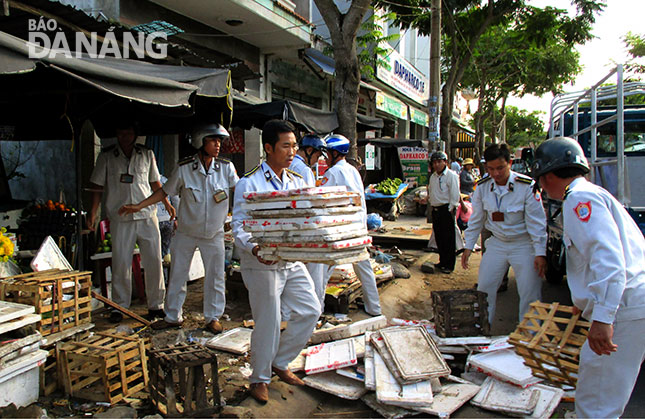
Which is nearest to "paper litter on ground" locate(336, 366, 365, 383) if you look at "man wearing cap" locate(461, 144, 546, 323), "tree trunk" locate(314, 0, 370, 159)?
"man wearing cap" locate(461, 144, 546, 323)

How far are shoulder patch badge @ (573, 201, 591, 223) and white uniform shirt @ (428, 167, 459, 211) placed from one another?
5.82 metres

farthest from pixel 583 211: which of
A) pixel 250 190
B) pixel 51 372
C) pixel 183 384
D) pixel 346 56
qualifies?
pixel 346 56

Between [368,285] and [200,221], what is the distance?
2.09m

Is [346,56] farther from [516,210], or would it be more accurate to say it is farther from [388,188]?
[388,188]

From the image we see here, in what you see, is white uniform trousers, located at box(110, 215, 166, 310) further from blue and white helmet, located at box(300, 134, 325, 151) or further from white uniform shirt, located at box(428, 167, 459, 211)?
white uniform shirt, located at box(428, 167, 459, 211)

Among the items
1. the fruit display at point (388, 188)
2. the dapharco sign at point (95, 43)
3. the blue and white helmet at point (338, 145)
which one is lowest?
the fruit display at point (388, 188)

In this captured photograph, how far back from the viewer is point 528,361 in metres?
3.37

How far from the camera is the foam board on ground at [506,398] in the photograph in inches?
133

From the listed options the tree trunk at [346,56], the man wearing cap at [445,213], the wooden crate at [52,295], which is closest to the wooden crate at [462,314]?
the wooden crate at [52,295]

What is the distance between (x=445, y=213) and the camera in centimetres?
835

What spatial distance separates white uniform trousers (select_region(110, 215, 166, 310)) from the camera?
5148mm

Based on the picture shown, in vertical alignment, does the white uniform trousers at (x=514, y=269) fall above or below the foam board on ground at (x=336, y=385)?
above

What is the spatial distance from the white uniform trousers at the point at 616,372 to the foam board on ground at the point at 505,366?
103 cm

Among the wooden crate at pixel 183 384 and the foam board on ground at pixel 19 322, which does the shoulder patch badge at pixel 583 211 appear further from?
the foam board on ground at pixel 19 322
